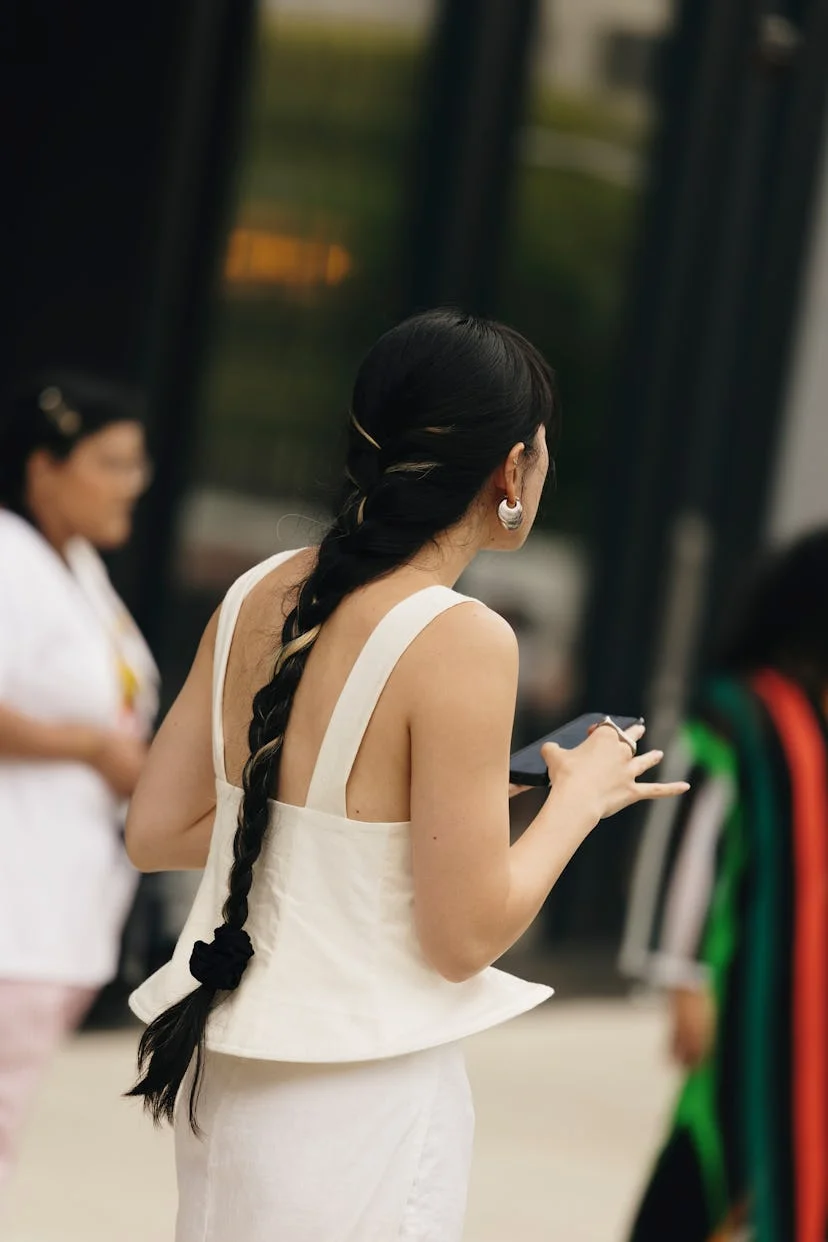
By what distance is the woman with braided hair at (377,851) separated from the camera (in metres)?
2.06

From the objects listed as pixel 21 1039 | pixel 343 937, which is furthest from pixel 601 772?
pixel 21 1039

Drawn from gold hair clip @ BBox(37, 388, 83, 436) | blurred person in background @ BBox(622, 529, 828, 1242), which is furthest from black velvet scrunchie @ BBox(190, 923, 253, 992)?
gold hair clip @ BBox(37, 388, 83, 436)

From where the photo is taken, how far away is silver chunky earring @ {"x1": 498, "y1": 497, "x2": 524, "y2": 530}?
215 centimetres

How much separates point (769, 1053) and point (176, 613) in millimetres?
3296

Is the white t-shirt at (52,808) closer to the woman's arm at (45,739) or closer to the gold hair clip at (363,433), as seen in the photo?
the woman's arm at (45,739)

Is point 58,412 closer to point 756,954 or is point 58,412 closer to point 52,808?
point 52,808

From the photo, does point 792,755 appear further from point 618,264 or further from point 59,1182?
point 618,264

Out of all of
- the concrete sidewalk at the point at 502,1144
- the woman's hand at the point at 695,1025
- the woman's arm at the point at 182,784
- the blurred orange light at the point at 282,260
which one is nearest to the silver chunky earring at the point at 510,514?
the woman's arm at the point at 182,784

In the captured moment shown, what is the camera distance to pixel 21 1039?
352cm

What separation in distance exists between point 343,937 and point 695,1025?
5.34 feet

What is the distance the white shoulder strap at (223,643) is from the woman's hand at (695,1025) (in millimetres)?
1579

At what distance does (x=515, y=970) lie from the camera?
25.3ft

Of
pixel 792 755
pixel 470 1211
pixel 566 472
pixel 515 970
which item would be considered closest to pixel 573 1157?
pixel 470 1211

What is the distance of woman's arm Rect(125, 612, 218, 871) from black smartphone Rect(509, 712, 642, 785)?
0.36 m
